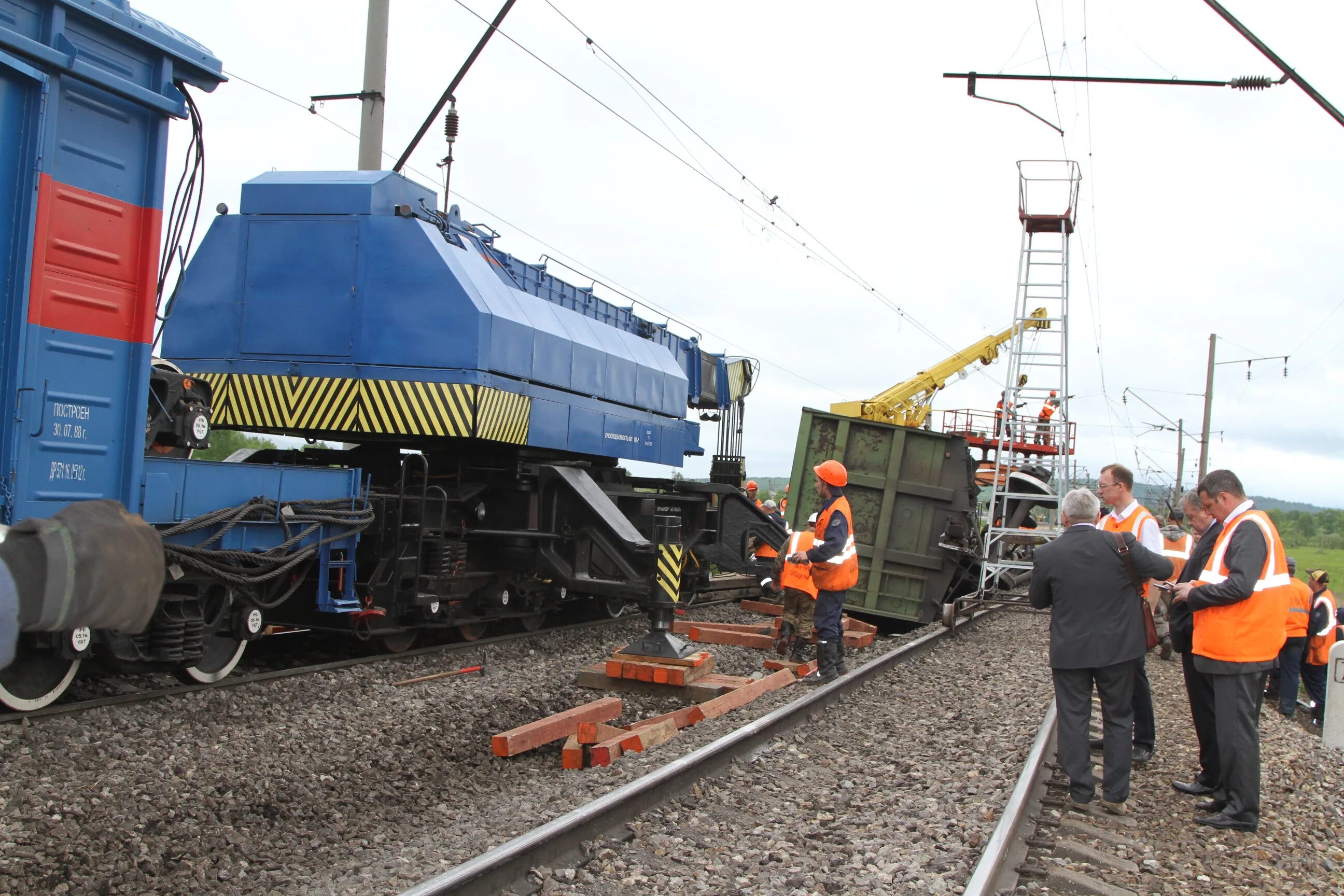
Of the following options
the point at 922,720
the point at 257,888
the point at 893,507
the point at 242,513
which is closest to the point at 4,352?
the point at 242,513

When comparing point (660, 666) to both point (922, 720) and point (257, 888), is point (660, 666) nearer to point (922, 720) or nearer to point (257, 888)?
point (922, 720)

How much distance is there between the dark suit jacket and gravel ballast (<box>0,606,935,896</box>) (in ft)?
7.10

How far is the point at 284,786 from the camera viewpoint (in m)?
4.93

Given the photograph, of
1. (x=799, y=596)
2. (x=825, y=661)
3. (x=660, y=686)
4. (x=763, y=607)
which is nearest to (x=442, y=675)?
(x=660, y=686)

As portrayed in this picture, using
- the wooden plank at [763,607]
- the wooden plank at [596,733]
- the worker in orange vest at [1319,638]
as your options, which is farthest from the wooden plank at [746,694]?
the worker in orange vest at [1319,638]

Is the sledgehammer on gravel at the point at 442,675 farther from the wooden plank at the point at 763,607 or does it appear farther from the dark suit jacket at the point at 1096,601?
the wooden plank at the point at 763,607

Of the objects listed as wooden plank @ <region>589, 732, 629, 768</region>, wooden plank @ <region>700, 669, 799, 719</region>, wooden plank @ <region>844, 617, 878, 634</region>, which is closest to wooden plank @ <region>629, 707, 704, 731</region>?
wooden plank @ <region>700, 669, 799, 719</region>

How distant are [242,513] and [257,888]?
2898mm

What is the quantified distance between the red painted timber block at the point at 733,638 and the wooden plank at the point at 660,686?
6.85 ft

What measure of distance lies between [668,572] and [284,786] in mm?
4117

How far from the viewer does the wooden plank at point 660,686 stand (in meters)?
7.60

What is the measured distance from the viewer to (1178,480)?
168ft

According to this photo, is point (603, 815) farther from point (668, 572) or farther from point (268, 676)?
point (668, 572)

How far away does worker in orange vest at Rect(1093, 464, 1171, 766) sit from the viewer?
611 centimetres
